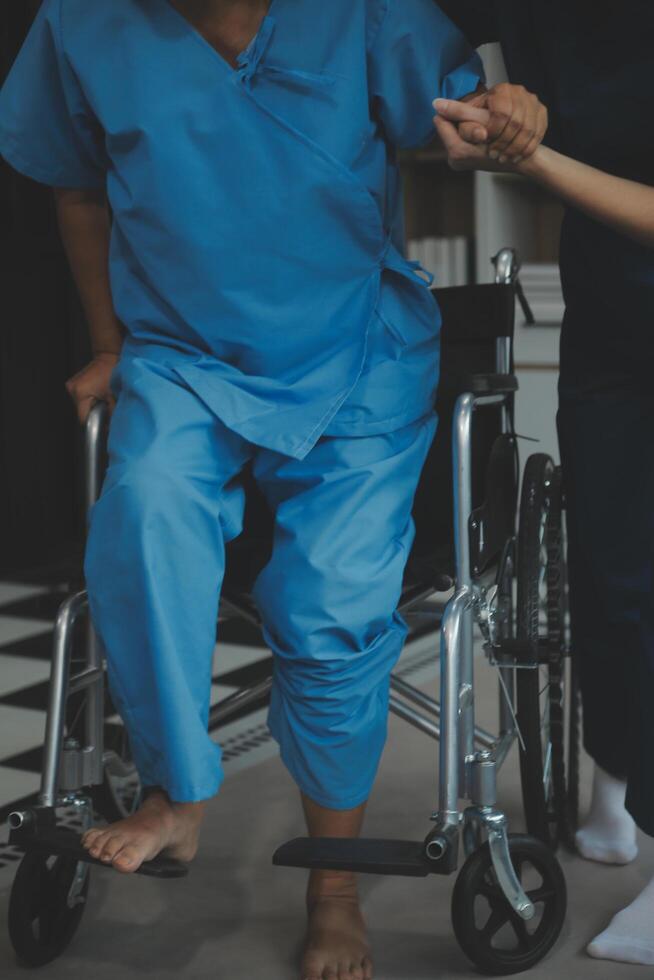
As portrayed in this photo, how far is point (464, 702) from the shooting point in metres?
1.38

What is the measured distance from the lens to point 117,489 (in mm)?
1335

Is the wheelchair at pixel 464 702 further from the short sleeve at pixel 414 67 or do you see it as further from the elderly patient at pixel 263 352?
the short sleeve at pixel 414 67

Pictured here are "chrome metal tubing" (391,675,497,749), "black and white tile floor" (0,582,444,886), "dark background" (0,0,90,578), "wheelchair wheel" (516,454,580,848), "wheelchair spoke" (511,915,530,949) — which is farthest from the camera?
"dark background" (0,0,90,578)

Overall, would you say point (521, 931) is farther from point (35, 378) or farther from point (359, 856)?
point (35, 378)

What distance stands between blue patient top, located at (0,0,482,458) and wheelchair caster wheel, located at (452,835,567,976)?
46cm

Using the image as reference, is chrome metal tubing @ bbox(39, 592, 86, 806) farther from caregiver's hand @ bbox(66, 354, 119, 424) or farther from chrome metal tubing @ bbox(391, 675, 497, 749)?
chrome metal tubing @ bbox(391, 675, 497, 749)

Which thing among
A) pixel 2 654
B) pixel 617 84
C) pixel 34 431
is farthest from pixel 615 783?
pixel 34 431

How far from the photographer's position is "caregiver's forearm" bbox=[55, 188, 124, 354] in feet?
5.21

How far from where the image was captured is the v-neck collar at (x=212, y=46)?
4.56ft

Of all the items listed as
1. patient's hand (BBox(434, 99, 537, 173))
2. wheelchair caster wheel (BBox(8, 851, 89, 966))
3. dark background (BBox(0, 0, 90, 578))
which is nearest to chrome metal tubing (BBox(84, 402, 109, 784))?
wheelchair caster wheel (BBox(8, 851, 89, 966))

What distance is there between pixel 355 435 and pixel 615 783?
1.94 feet

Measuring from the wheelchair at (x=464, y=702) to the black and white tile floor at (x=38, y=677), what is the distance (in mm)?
222

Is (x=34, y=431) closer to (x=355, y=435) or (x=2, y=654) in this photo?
(x=2, y=654)

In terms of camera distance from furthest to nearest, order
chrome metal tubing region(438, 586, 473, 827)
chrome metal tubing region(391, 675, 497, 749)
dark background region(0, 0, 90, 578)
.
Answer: dark background region(0, 0, 90, 578)
chrome metal tubing region(391, 675, 497, 749)
chrome metal tubing region(438, 586, 473, 827)
